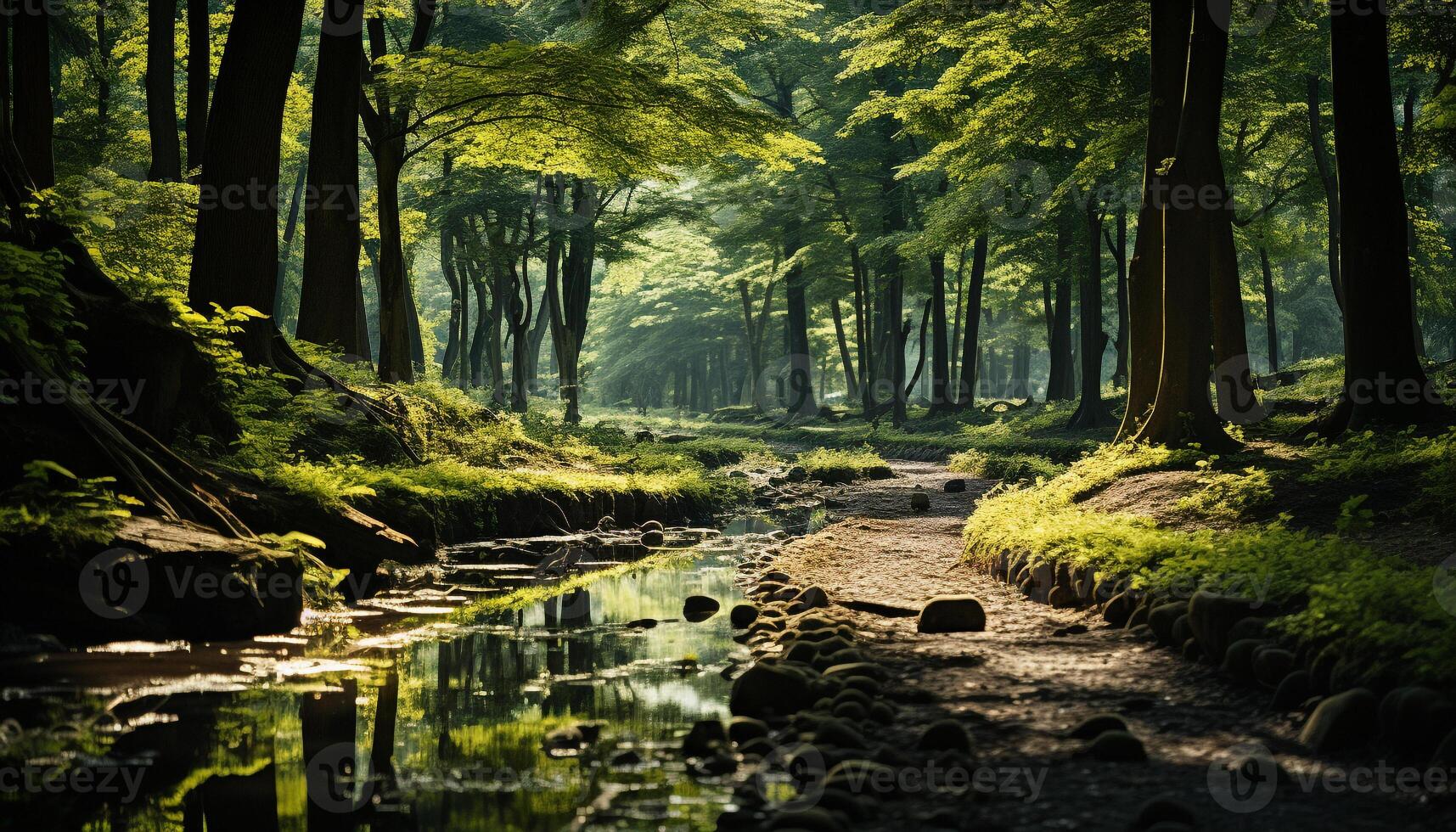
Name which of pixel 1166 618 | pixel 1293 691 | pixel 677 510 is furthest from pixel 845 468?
pixel 1293 691

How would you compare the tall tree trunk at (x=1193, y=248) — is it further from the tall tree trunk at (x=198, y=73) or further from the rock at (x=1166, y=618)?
the tall tree trunk at (x=198, y=73)

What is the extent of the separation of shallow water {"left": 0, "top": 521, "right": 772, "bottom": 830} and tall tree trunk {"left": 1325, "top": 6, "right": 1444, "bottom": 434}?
281 inches

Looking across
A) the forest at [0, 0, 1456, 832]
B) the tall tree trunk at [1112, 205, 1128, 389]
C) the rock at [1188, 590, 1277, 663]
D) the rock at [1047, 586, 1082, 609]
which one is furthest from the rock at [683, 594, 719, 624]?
the tall tree trunk at [1112, 205, 1128, 389]

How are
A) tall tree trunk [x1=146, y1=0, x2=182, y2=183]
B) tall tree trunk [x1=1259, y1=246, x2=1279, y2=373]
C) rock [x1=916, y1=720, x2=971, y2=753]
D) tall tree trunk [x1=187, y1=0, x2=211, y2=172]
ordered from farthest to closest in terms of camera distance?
tall tree trunk [x1=1259, y1=246, x2=1279, y2=373] < tall tree trunk [x1=146, y1=0, x2=182, y2=183] < tall tree trunk [x1=187, y1=0, x2=211, y2=172] < rock [x1=916, y1=720, x2=971, y2=753]

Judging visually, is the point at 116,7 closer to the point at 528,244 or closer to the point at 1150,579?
the point at 528,244

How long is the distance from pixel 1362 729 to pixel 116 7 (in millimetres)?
24491

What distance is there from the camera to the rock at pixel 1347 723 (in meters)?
4.27

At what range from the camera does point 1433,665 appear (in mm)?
4191

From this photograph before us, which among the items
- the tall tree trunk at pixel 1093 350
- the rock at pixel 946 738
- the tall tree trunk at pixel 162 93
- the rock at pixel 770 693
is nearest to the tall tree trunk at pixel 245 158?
the rock at pixel 770 693

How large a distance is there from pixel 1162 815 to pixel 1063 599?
15.6ft

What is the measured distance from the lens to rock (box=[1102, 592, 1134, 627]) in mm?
7172

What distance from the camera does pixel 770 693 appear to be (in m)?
5.34

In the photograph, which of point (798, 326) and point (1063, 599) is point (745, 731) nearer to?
point (1063, 599)

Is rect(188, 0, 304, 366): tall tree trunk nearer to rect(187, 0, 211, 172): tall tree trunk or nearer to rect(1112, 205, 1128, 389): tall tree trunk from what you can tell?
rect(187, 0, 211, 172): tall tree trunk
